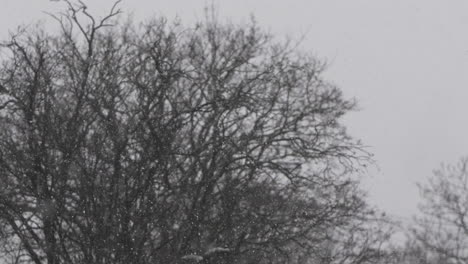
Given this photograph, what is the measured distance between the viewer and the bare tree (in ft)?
35.1

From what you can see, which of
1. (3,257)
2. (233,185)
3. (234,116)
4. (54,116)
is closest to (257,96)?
(234,116)

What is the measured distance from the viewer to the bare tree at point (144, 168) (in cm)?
1070

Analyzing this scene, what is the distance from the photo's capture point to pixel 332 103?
1969cm

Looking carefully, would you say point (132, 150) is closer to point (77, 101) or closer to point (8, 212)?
point (77, 101)

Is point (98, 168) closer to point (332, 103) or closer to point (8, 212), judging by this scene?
point (8, 212)

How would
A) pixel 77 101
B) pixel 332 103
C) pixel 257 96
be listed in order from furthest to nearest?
1. pixel 332 103
2. pixel 257 96
3. pixel 77 101

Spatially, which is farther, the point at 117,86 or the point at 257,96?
the point at 257,96

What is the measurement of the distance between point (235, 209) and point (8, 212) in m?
4.48

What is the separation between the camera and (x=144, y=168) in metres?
11.2

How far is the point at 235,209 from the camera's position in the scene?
14.3 m

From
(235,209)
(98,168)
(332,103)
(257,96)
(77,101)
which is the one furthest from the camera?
(332,103)

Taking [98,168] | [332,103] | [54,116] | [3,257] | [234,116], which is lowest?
[3,257]

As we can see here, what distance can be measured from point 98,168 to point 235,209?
415 cm

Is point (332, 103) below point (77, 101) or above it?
above
